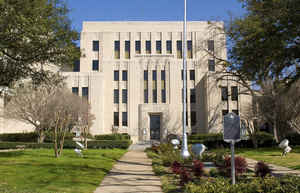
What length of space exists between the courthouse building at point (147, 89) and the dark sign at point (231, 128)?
37681 mm

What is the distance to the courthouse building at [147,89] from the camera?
46.1m

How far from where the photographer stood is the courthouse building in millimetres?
46125

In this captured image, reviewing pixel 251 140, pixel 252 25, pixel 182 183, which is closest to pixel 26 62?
pixel 182 183

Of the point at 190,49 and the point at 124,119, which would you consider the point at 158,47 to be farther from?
the point at 124,119

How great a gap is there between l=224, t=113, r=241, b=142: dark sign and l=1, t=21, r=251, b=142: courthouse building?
3768 cm

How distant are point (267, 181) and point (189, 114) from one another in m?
41.4

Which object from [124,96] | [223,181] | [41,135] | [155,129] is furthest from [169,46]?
[223,181]

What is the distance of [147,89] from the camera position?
5041cm

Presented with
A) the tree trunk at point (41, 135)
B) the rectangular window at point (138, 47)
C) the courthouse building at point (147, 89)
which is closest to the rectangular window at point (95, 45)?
the courthouse building at point (147, 89)

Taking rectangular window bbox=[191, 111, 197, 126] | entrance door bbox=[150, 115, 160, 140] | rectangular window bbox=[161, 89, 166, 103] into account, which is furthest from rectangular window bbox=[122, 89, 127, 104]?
rectangular window bbox=[191, 111, 197, 126]

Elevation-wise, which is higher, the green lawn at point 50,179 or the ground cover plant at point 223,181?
the ground cover plant at point 223,181

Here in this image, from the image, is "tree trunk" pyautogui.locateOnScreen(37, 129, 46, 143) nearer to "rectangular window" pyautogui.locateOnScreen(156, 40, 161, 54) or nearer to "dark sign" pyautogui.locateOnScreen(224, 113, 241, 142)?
"rectangular window" pyautogui.locateOnScreen(156, 40, 161, 54)

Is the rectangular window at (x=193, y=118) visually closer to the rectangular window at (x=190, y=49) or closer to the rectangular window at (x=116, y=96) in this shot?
the rectangular window at (x=190, y=49)

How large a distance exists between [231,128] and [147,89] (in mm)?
42483
